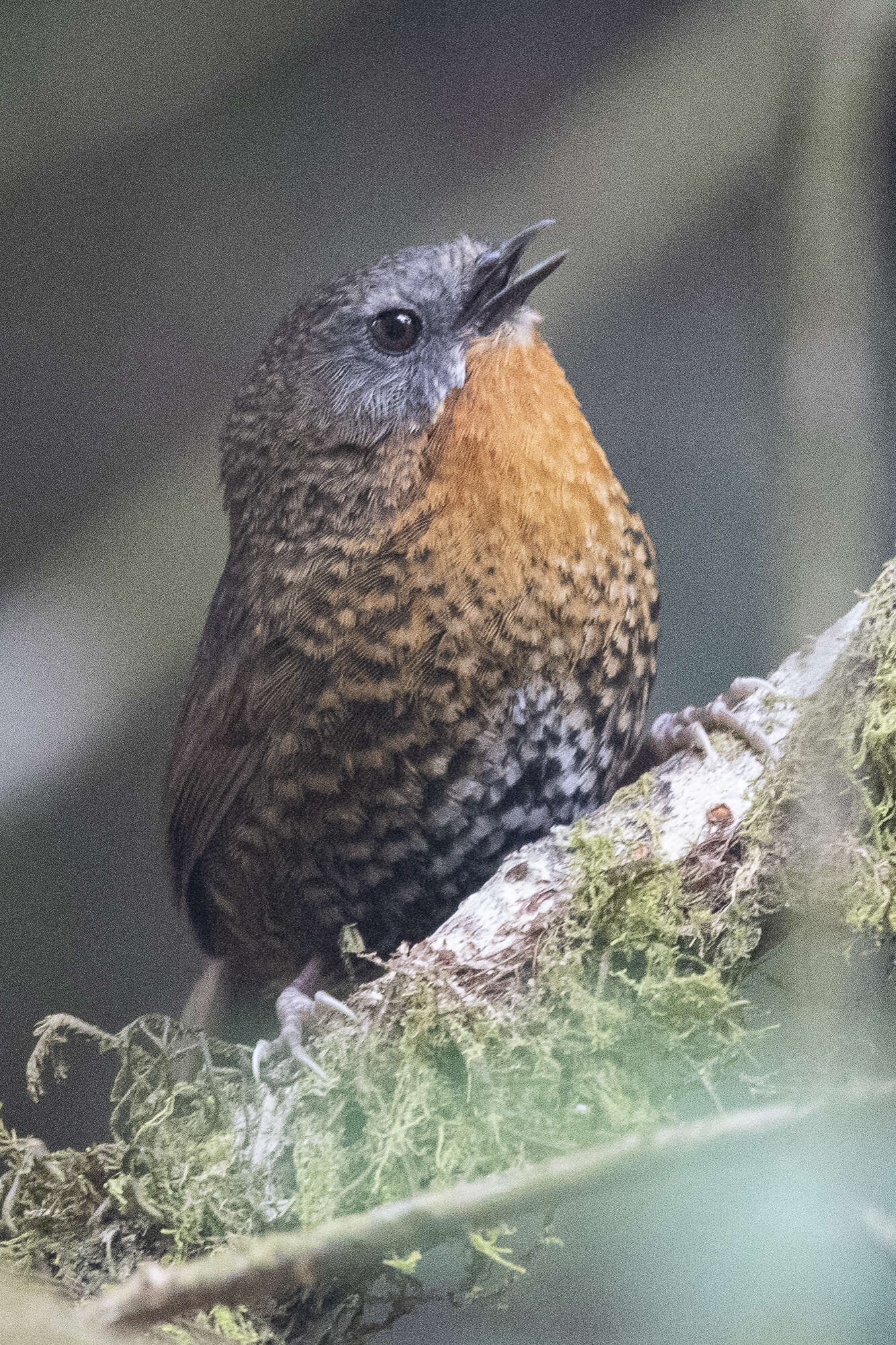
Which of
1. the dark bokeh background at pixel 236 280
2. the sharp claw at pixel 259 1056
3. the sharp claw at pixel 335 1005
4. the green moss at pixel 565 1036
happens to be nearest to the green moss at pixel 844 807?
the green moss at pixel 565 1036

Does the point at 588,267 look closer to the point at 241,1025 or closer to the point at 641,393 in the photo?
the point at 641,393

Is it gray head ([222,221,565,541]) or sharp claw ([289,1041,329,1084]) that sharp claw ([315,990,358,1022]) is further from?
gray head ([222,221,565,541])

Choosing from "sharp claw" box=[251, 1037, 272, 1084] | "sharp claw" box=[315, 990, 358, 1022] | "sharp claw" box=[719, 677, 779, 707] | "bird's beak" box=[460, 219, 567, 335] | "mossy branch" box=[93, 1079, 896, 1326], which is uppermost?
"bird's beak" box=[460, 219, 567, 335]

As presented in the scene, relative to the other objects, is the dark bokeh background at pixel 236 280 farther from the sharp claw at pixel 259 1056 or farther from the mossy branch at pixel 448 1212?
the mossy branch at pixel 448 1212

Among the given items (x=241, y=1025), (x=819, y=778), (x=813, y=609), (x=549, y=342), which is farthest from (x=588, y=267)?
(x=241, y=1025)

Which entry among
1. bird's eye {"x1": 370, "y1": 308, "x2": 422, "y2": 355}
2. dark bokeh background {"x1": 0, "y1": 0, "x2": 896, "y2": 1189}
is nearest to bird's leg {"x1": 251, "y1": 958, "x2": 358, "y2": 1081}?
dark bokeh background {"x1": 0, "y1": 0, "x2": 896, "y2": 1189}

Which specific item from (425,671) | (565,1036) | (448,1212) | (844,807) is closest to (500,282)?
(425,671)
